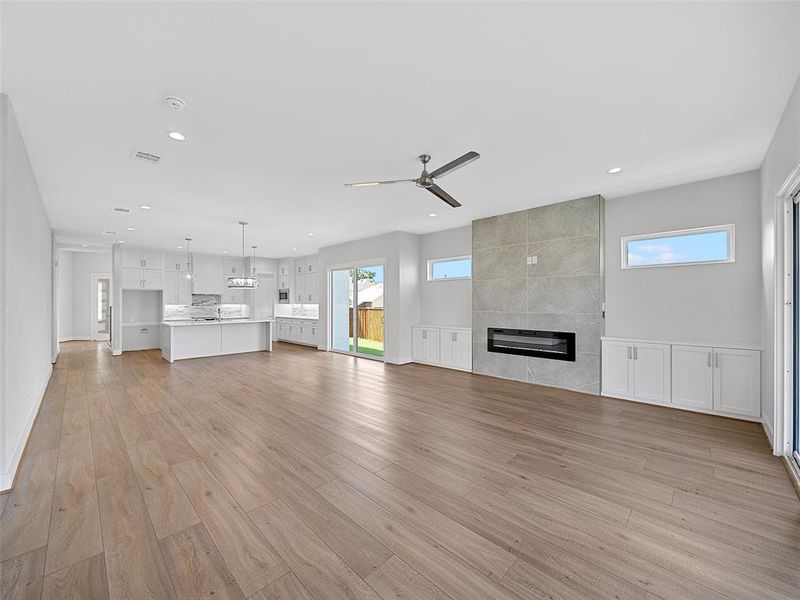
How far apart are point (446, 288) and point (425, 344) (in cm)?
128

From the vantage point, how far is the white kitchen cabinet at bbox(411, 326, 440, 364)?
7062 millimetres

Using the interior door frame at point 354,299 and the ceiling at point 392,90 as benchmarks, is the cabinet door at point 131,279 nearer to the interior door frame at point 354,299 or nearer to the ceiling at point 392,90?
the interior door frame at point 354,299

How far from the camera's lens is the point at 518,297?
570 cm

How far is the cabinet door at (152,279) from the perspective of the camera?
9.15m

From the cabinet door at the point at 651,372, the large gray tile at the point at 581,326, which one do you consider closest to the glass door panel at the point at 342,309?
the large gray tile at the point at 581,326

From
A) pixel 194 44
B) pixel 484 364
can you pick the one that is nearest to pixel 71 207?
pixel 194 44

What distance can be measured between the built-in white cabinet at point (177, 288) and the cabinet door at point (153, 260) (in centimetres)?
26

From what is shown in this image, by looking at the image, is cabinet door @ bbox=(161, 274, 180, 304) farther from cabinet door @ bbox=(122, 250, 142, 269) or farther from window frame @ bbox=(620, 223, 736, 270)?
window frame @ bbox=(620, 223, 736, 270)

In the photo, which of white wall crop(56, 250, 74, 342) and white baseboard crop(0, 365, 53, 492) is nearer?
white baseboard crop(0, 365, 53, 492)

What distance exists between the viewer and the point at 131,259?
29.4 feet

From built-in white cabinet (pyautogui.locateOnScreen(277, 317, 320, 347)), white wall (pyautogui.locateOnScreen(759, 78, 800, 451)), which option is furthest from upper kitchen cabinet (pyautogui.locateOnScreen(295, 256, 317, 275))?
white wall (pyautogui.locateOnScreen(759, 78, 800, 451))

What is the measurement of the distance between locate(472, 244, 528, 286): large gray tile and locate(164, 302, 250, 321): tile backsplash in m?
8.18

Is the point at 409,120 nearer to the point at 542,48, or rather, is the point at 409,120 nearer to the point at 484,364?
the point at 542,48

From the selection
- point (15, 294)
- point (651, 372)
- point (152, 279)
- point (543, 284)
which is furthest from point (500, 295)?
point (152, 279)
